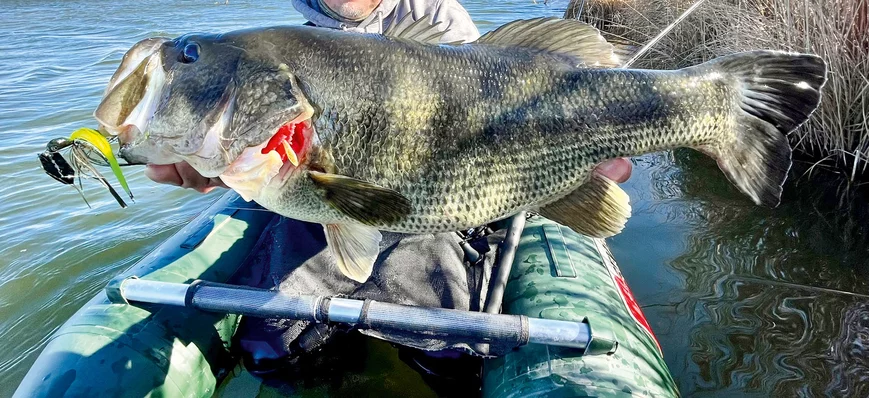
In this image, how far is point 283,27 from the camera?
6.23 feet

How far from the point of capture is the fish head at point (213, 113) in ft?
5.71

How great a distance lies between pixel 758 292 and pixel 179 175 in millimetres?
3974

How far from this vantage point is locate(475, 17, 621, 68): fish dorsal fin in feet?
6.36

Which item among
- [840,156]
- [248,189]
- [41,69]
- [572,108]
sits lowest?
[41,69]

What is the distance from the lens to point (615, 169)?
2.03m

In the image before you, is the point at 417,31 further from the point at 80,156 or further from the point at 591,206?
the point at 80,156

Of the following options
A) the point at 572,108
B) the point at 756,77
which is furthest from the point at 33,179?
the point at 756,77

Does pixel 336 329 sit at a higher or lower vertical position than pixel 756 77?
lower

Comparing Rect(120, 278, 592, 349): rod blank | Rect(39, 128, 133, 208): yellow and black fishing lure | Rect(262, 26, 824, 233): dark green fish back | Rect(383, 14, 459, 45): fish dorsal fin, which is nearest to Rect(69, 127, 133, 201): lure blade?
Rect(39, 128, 133, 208): yellow and black fishing lure

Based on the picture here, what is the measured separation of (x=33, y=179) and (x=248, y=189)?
633 cm

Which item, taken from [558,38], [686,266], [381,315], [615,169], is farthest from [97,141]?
[686,266]

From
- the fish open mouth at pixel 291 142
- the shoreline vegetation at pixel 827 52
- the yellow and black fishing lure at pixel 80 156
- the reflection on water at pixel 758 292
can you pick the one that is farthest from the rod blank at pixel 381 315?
the shoreline vegetation at pixel 827 52

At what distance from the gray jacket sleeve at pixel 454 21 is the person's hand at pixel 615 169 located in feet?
5.34

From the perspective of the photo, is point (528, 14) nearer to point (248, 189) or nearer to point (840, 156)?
point (840, 156)
